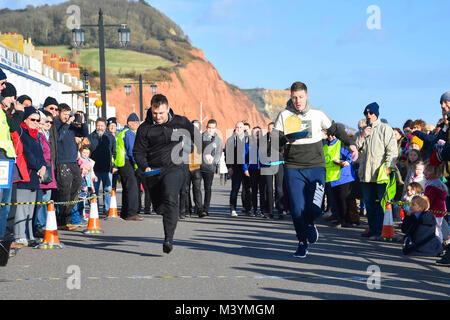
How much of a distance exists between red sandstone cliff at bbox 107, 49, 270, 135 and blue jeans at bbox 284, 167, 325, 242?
93.8m

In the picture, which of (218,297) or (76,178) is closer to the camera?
(218,297)

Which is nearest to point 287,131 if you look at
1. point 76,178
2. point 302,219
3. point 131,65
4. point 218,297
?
point 302,219

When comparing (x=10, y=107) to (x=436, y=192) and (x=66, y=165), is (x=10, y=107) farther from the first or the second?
(x=436, y=192)

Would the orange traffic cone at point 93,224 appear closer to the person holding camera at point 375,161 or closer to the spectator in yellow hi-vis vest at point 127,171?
the spectator in yellow hi-vis vest at point 127,171

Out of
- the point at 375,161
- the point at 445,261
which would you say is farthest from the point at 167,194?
the point at 375,161

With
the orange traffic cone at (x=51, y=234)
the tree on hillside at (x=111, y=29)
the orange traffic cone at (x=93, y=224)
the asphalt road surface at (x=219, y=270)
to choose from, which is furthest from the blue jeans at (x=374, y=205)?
the tree on hillside at (x=111, y=29)

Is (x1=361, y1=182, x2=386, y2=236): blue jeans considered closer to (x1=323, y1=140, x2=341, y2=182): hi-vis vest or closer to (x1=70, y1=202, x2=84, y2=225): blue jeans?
(x1=323, y1=140, x2=341, y2=182): hi-vis vest

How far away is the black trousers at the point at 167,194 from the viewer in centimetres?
911

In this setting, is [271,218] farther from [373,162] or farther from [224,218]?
[373,162]

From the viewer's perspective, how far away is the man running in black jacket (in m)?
9.19

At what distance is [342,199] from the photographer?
13102mm

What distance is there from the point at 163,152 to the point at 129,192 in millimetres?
5058
